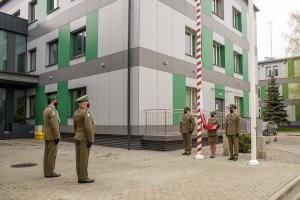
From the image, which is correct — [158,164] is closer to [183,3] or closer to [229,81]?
[183,3]

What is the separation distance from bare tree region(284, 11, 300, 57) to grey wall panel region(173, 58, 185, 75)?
69.5ft

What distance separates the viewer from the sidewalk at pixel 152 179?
588cm

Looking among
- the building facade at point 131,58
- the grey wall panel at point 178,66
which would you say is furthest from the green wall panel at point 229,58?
the grey wall panel at point 178,66

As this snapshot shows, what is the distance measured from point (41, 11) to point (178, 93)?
1112cm

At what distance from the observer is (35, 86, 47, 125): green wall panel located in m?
19.7

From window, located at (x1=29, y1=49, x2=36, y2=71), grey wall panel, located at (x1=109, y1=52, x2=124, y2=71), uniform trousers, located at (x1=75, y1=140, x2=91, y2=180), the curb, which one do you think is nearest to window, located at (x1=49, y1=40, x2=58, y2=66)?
window, located at (x1=29, y1=49, x2=36, y2=71)

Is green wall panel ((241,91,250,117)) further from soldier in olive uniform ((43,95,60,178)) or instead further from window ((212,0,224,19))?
soldier in olive uniform ((43,95,60,178))

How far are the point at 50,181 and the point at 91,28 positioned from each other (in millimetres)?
10778

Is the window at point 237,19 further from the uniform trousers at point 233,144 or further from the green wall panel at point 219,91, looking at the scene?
the uniform trousers at point 233,144

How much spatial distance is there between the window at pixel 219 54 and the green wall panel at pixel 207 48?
1348mm

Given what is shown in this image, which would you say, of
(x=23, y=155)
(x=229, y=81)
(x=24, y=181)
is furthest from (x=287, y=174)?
(x=229, y=81)

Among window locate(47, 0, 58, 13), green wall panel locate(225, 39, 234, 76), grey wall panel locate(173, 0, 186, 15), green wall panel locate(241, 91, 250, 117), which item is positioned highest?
window locate(47, 0, 58, 13)

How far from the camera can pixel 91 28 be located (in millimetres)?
16312

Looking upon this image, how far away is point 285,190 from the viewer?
631 centimetres
